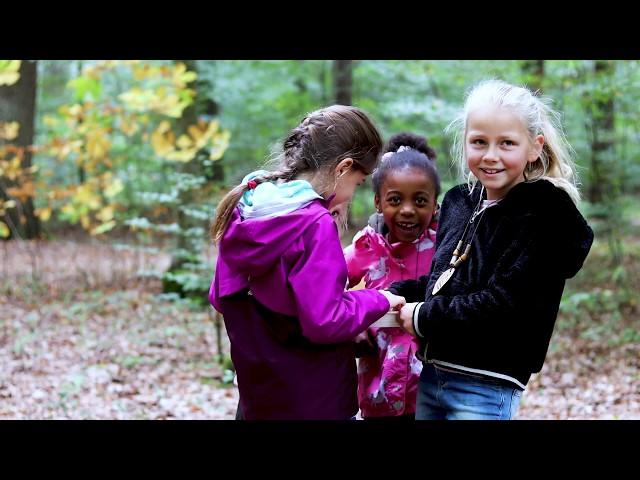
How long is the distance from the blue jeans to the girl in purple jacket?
0.31m

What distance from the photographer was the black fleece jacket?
2.23 metres

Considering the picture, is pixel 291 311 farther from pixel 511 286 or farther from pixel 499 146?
pixel 499 146

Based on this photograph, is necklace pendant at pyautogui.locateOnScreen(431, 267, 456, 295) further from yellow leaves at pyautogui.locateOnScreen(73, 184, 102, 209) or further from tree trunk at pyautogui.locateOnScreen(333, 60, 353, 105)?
tree trunk at pyautogui.locateOnScreen(333, 60, 353, 105)

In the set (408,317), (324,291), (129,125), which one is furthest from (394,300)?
(129,125)

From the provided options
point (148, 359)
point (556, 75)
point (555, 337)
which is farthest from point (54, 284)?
point (556, 75)

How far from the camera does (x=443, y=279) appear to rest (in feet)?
8.10

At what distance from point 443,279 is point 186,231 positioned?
544cm

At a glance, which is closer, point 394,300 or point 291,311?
point 291,311

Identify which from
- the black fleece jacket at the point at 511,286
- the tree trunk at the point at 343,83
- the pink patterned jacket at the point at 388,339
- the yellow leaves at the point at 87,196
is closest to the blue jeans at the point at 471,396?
the black fleece jacket at the point at 511,286

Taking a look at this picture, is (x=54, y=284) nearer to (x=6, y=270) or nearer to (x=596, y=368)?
(x=6, y=270)

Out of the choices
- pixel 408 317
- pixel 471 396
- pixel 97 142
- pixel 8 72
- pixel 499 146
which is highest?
pixel 8 72

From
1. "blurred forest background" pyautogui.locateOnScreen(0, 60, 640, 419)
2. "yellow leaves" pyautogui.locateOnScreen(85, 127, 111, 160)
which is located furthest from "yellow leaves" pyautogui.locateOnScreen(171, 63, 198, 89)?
"yellow leaves" pyautogui.locateOnScreen(85, 127, 111, 160)

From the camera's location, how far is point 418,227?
9.36 ft

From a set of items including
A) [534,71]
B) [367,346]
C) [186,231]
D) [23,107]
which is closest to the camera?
[367,346]
